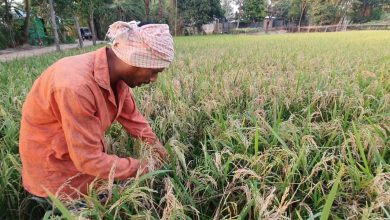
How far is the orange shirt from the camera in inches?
57.1

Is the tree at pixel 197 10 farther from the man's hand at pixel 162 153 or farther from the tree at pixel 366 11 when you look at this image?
the man's hand at pixel 162 153

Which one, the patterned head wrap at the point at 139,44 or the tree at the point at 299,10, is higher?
the patterned head wrap at the point at 139,44

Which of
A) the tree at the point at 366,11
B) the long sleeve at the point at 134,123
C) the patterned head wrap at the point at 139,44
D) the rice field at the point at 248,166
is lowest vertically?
the tree at the point at 366,11

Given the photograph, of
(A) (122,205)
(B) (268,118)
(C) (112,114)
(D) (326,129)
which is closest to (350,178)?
(D) (326,129)

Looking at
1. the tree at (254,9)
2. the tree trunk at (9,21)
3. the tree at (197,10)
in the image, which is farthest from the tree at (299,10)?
the tree trunk at (9,21)

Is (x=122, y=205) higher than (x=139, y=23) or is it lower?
lower

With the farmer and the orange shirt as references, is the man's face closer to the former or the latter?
the farmer

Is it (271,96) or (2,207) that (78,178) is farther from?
(271,96)

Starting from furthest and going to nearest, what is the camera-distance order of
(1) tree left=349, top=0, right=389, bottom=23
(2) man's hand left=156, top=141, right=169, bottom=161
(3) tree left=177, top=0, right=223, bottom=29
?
(1) tree left=349, top=0, right=389, bottom=23 → (3) tree left=177, top=0, right=223, bottom=29 → (2) man's hand left=156, top=141, right=169, bottom=161

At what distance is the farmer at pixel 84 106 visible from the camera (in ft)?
4.79

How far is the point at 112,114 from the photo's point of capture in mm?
1843

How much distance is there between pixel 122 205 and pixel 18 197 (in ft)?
2.61

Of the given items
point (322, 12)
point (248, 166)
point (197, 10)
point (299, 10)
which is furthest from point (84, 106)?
point (299, 10)

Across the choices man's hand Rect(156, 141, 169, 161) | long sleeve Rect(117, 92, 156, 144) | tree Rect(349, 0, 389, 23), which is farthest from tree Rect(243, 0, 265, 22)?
man's hand Rect(156, 141, 169, 161)
